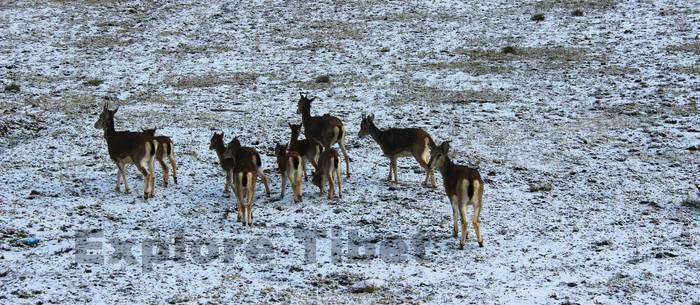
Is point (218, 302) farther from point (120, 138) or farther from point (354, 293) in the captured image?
point (120, 138)

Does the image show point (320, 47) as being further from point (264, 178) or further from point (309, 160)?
point (264, 178)

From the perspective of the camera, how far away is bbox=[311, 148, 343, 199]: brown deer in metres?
13.9

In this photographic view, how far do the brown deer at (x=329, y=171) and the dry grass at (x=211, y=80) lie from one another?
9.30 meters

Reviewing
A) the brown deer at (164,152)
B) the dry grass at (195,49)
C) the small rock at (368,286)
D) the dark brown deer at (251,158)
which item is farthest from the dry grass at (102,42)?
the small rock at (368,286)

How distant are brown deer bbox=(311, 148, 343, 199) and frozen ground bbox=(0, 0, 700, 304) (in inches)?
14.9

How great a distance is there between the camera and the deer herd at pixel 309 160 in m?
12.1

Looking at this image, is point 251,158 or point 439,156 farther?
point 251,158

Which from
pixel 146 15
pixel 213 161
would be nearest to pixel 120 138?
pixel 213 161

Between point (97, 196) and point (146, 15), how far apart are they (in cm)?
1798

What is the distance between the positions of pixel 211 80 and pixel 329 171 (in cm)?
1053

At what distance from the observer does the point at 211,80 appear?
2342 cm

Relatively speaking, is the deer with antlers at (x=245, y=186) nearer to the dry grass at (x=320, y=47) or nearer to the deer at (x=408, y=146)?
the deer at (x=408, y=146)

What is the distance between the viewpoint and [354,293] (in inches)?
410

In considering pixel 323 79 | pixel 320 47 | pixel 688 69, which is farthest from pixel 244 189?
pixel 688 69
